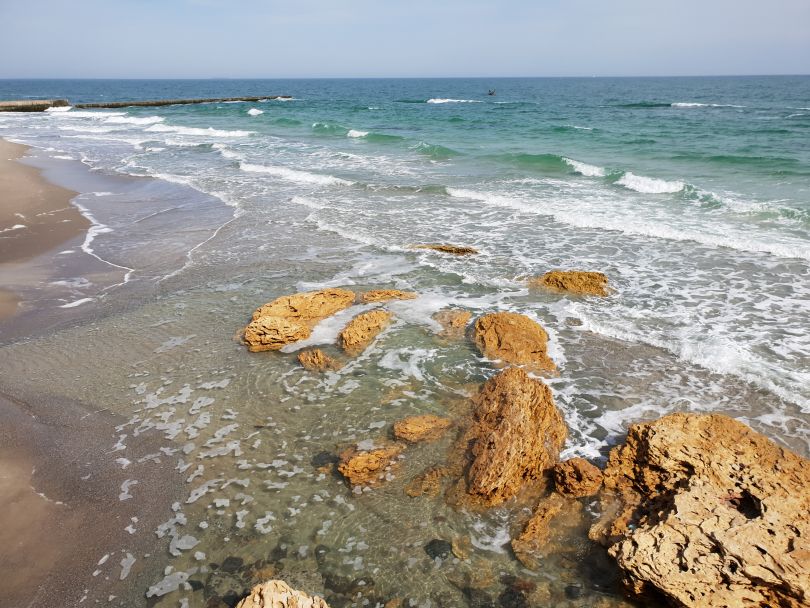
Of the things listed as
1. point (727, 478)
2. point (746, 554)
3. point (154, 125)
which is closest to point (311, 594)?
point (746, 554)

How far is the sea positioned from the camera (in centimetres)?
406

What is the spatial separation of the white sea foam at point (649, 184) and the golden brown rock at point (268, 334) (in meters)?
14.3

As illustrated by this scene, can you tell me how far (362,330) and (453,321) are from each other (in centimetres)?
143

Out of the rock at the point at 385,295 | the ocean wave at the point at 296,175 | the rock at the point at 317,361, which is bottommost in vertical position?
the rock at the point at 317,361

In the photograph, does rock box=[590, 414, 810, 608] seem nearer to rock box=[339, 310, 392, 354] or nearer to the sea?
the sea

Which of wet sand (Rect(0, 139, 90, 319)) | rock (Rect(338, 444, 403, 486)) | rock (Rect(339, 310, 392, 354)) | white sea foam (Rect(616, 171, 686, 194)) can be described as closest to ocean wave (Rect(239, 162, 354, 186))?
wet sand (Rect(0, 139, 90, 319))

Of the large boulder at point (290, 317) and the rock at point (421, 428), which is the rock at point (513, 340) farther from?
the large boulder at point (290, 317)

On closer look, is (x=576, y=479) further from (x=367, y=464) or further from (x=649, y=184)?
(x=649, y=184)

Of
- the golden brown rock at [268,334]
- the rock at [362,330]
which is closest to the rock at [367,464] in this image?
the rock at [362,330]

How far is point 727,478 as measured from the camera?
412cm

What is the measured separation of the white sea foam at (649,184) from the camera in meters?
16.8

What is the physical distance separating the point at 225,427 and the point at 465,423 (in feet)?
8.67

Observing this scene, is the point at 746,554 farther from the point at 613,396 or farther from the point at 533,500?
the point at 613,396

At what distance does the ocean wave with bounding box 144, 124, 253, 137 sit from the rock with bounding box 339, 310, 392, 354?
31037 mm
